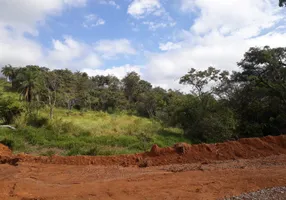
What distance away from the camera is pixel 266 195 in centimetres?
568

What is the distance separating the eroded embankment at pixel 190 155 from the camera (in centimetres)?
1038

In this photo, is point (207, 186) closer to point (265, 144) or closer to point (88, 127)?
point (265, 144)

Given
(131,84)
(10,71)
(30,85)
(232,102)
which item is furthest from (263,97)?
(10,71)

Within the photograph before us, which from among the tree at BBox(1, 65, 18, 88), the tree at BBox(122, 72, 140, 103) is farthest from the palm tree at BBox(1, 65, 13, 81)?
the tree at BBox(122, 72, 140, 103)

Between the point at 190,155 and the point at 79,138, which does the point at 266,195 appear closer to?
the point at 190,155

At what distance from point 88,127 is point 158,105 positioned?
19.8 m

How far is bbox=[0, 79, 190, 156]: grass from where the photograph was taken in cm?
1481

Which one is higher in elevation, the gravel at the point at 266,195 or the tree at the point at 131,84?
the tree at the point at 131,84

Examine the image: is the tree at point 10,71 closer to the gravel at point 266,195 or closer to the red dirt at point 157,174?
the red dirt at point 157,174

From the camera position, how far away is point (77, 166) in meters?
10.3

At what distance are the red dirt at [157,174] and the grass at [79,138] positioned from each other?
3364mm

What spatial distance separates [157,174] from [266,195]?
10.4 ft

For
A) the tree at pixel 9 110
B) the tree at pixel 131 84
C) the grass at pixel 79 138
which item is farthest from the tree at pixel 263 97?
the tree at pixel 131 84

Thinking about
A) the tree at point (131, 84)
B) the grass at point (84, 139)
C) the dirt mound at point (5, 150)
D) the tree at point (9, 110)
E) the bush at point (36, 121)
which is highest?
the tree at point (131, 84)
